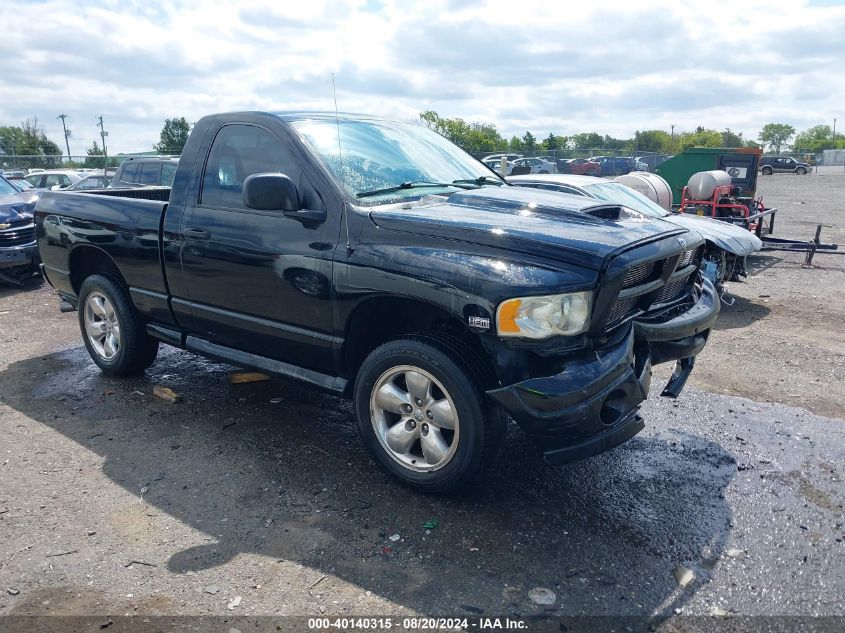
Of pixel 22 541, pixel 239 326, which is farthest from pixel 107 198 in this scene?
pixel 22 541

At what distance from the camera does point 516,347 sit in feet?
10.4

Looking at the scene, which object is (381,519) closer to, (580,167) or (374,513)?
(374,513)

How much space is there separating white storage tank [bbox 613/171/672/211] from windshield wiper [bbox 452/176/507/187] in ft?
24.2

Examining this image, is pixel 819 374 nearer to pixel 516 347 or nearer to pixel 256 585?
pixel 516 347

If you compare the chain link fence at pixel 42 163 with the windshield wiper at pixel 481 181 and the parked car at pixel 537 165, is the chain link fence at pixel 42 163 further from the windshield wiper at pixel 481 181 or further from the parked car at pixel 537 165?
the windshield wiper at pixel 481 181

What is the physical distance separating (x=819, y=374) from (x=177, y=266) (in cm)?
513

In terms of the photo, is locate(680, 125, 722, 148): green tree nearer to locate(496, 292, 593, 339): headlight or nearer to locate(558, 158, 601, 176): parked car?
locate(558, 158, 601, 176): parked car

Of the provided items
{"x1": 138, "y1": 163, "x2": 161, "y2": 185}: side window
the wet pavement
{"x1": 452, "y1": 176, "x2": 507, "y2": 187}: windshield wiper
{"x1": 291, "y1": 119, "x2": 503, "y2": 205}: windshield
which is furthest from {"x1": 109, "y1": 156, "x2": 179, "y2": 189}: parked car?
{"x1": 452, "y1": 176, "x2": 507, "y2": 187}: windshield wiper

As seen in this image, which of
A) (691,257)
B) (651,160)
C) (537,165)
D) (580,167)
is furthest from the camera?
(651,160)

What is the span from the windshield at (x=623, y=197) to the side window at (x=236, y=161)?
4.90m

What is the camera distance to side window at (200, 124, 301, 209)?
13.7 ft

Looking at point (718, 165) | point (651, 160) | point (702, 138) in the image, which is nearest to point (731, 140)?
point (702, 138)

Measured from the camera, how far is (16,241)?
9445 mm

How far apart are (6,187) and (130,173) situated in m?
2.13
